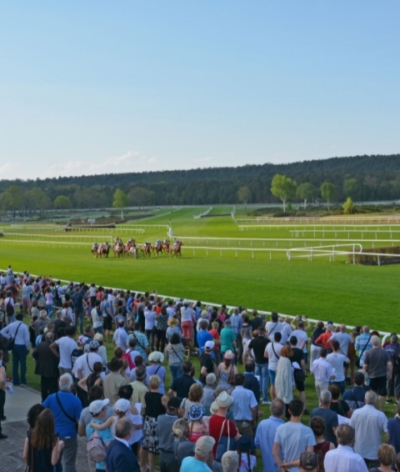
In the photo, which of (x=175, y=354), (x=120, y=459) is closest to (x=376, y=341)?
(x=175, y=354)

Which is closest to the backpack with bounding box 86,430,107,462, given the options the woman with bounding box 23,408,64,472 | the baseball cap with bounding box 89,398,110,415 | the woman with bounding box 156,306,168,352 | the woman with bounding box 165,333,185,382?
the baseball cap with bounding box 89,398,110,415

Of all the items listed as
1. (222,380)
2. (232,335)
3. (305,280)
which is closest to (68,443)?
(222,380)

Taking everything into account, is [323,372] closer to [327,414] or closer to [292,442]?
[327,414]

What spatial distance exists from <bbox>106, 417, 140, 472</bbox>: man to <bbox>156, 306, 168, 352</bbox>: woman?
7.51m

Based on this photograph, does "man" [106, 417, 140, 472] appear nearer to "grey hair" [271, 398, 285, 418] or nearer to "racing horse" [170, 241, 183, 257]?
"grey hair" [271, 398, 285, 418]

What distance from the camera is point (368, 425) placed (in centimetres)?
601

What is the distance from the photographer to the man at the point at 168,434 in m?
5.99

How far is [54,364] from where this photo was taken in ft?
30.5

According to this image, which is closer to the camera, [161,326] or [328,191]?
[161,326]

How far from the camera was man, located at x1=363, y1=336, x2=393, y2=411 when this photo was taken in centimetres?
879

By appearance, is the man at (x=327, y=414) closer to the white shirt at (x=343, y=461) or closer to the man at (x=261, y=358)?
the white shirt at (x=343, y=461)

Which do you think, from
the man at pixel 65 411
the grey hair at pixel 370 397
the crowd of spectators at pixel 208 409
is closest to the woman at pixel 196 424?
the crowd of spectators at pixel 208 409

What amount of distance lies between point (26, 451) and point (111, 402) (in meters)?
1.71

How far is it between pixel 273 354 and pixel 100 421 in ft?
12.0
